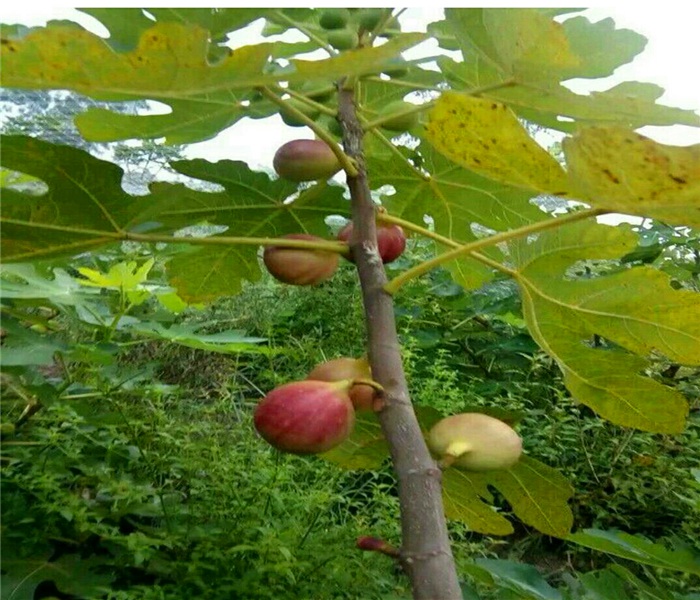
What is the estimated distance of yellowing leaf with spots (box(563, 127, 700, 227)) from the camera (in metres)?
0.48

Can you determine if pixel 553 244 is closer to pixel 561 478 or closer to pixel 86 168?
pixel 561 478

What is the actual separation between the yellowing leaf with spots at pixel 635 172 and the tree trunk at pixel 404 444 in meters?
0.14

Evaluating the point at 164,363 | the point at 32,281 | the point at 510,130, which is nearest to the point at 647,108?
the point at 510,130

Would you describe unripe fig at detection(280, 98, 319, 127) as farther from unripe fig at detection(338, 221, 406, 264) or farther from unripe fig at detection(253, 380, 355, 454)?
unripe fig at detection(253, 380, 355, 454)

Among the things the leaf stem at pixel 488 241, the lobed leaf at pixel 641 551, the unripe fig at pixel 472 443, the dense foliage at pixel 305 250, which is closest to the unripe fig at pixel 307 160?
the dense foliage at pixel 305 250

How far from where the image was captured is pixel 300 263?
2.05ft

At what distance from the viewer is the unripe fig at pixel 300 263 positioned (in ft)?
2.05

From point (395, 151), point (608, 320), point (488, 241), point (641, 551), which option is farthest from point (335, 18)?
point (641, 551)

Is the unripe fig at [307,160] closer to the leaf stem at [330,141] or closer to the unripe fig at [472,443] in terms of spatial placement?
the leaf stem at [330,141]

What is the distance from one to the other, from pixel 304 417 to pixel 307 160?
0.23m

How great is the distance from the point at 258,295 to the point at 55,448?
1.42 metres

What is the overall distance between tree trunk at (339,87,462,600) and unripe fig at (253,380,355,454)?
3cm

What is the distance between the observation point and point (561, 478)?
75 centimetres

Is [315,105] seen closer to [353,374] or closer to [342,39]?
[342,39]
